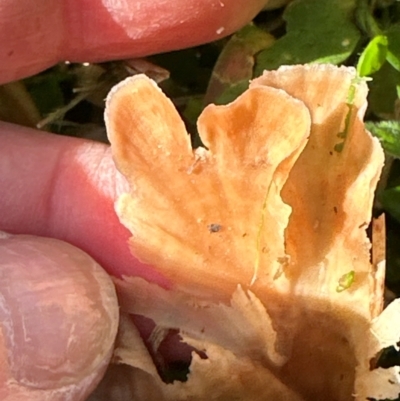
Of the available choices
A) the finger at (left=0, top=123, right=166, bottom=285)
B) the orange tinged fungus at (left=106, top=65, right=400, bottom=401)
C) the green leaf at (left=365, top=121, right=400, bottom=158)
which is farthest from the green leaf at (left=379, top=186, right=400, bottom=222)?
the finger at (left=0, top=123, right=166, bottom=285)

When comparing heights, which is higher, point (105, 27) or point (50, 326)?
point (105, 27)

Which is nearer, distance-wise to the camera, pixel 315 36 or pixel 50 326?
pixel 50 326

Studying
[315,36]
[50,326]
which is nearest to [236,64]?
[315,36]

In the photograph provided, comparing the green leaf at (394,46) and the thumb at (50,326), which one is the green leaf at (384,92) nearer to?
the green leaf at (394,46)

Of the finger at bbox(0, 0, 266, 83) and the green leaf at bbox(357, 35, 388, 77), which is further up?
the finger at bbox(0, 0, 266, 83)

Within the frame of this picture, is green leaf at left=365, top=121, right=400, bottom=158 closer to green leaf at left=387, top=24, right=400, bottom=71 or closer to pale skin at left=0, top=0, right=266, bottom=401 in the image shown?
green leaf at left=387, top=24, right=400, bottom=71

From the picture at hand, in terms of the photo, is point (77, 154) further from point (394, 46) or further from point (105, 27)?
point (394, 46)
